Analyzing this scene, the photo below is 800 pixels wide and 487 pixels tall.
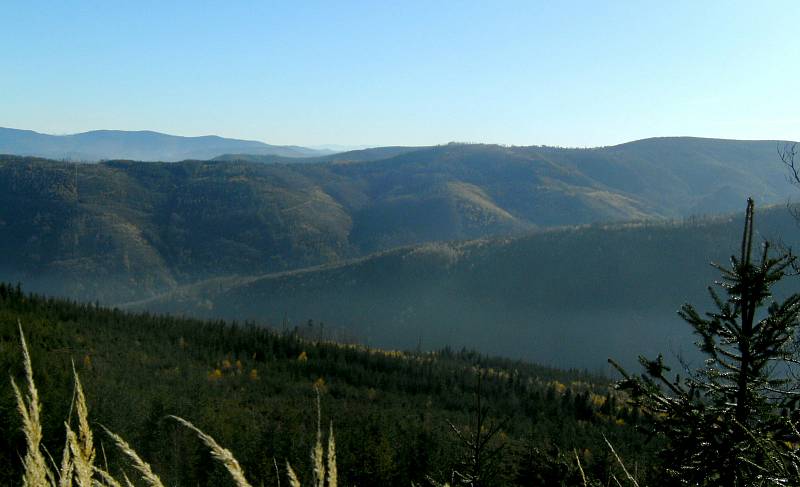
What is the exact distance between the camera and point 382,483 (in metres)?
18.3

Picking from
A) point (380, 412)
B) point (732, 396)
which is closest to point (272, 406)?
point (380, 412)

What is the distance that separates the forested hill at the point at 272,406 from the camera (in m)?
12.6

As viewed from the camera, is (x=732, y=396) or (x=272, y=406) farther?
(x=272, y=406)

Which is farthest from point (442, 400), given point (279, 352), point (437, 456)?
point (437, 456)

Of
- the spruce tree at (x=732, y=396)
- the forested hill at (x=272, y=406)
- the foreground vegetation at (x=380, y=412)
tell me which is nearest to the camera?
the foreground vegetation at (x=380, y=412)

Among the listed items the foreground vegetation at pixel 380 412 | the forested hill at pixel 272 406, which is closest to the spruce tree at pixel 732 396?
the foreground vegetation at pixel 380 412

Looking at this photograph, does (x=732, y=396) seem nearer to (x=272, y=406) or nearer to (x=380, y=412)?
(x=272, y=406)

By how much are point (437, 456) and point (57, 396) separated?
1107 cm

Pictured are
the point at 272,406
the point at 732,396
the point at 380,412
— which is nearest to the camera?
the point at 732,396

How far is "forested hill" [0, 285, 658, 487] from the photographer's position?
496 inches

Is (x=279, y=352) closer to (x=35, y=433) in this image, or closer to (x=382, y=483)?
(x=382, y=483)

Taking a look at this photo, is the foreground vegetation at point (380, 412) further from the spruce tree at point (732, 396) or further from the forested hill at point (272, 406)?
the forested hill at point (272, 406)

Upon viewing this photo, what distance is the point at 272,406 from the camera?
107ft

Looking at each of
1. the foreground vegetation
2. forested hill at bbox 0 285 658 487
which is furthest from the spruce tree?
forested hill at bbox 0 285 658 487
